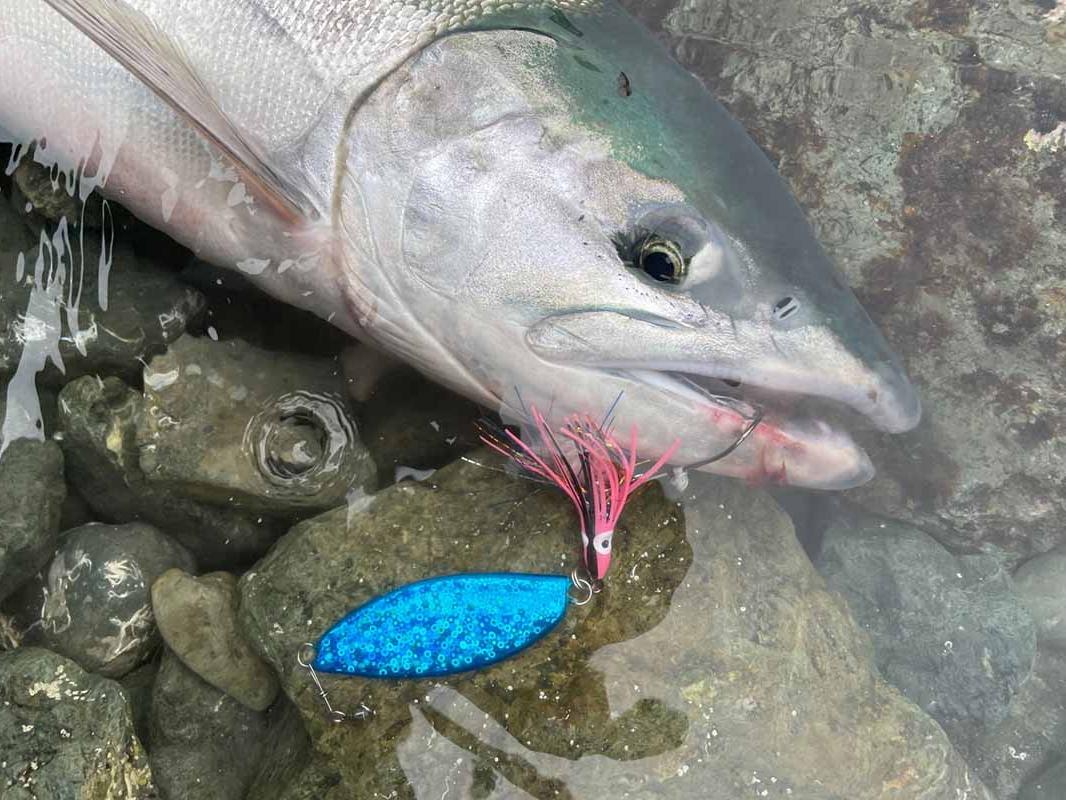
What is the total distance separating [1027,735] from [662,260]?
284 cm

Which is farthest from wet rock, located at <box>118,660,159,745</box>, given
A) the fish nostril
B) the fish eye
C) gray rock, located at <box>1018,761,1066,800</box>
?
gray rock, located at <box>1018,761,1066,800</box>

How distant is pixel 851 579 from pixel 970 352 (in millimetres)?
993

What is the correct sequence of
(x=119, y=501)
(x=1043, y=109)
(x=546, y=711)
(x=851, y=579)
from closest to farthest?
(x=546, y=711) → (x=119, y=501) → (x=1043, y=109) → (x=851, y=579)

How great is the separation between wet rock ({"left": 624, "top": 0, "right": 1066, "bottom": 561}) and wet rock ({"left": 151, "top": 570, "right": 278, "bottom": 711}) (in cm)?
238

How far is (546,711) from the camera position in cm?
212

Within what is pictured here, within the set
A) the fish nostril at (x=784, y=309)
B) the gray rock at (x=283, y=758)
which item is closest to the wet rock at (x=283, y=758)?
the gray rock at (x=283, y=758)

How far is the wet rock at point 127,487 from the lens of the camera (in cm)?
243

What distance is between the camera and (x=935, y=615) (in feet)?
10.7

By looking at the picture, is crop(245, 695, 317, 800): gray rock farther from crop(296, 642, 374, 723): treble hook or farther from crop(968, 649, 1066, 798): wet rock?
crop(968, 649, 1066, 798): wet rock

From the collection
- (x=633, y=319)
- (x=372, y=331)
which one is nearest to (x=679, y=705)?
(x=633, y=319)

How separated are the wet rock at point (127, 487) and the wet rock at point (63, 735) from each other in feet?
1.72

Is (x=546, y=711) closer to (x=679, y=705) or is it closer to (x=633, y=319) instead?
(x=679, y=705)

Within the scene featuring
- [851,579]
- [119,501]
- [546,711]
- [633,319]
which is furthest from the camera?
[851,579]

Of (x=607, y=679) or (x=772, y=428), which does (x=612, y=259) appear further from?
(x=607, y=679)
